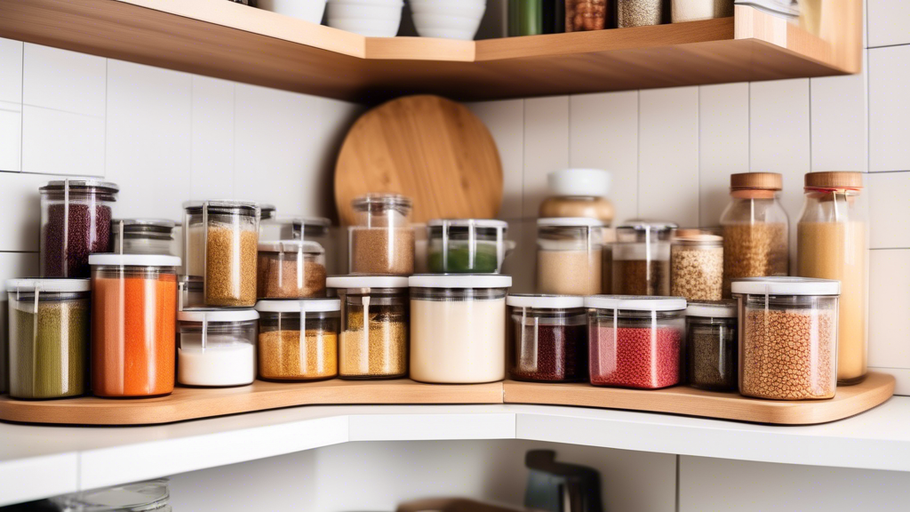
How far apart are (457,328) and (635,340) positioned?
0.24m

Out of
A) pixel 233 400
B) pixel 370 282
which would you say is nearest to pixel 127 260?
pixel 233 400

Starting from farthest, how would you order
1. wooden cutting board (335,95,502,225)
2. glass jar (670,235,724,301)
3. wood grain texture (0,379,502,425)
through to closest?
wooden cutting board (335,95,502,225) → glass jar (670,235,724,301) → wood grain texture (0,379,502,425)

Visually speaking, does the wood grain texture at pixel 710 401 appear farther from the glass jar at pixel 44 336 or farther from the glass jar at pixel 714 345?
the glass jar at pixel 44 336

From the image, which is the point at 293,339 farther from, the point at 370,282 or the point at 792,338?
the point at 792,338

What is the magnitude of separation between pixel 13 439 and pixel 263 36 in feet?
1.96

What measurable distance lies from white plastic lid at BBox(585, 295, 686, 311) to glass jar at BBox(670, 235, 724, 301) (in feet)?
0.28

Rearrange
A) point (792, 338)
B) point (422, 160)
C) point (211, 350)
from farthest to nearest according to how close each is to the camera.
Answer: point (422, 160), point (211, 350), point (792, 338)

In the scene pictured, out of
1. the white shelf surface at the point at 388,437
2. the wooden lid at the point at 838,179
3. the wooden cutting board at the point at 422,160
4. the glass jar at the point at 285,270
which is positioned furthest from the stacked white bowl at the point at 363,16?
the wooden lid at the point at 838,179

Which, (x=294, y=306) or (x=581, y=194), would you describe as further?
(x=581, y=194)

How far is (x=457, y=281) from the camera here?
3.75 ft

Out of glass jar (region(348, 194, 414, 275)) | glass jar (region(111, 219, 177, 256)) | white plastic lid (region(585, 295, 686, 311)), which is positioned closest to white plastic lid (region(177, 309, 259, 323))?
glass jar (region(111, 219, 177, 256))

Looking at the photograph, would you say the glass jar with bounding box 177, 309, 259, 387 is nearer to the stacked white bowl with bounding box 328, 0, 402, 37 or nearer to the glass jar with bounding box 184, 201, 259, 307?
the glass jar with bounding box 184, 201, 259, 307

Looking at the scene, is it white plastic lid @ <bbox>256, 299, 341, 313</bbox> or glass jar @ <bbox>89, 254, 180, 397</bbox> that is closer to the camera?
glass jar @ <bbox>89, 254, 180, 397</bbox>

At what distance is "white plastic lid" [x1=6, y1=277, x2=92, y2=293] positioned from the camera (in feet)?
Answer: 3.34
